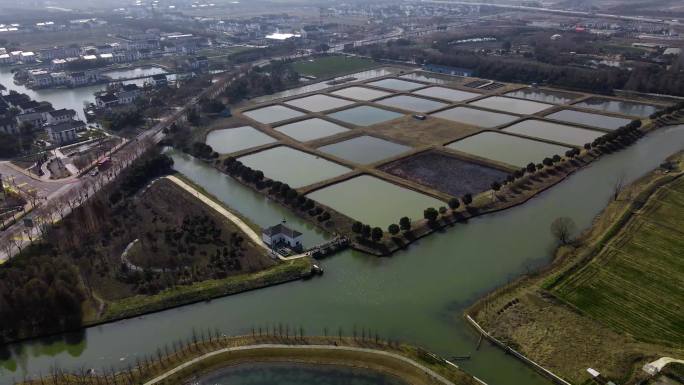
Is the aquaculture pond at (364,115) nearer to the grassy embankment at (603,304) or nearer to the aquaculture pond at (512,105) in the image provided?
the aquaculture pond at (512,105)

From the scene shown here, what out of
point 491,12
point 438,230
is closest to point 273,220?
point 438,230

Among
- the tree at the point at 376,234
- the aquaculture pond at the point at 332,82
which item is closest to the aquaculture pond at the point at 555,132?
the tree at the point at 376,234

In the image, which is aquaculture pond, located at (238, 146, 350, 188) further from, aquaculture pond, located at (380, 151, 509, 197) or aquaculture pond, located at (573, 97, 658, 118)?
aquaculture pond, located at (573, 97, 658, 118)

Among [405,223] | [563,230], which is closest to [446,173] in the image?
[405,223]

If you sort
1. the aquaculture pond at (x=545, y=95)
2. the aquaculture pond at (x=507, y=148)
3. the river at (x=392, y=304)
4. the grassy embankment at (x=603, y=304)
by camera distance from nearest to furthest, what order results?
the grassy embankment at (x=603, y=304) < the river at (x=392, y=304) < the aquaculture pond at (x=507, y=148) < the aquaculture pond at (x=545, y=95)

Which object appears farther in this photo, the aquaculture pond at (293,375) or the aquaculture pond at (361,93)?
the aquaculture pond at (361,93)

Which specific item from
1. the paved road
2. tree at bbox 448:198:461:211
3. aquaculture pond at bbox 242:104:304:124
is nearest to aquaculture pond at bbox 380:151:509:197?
tree at bbox 448:198:461:211
